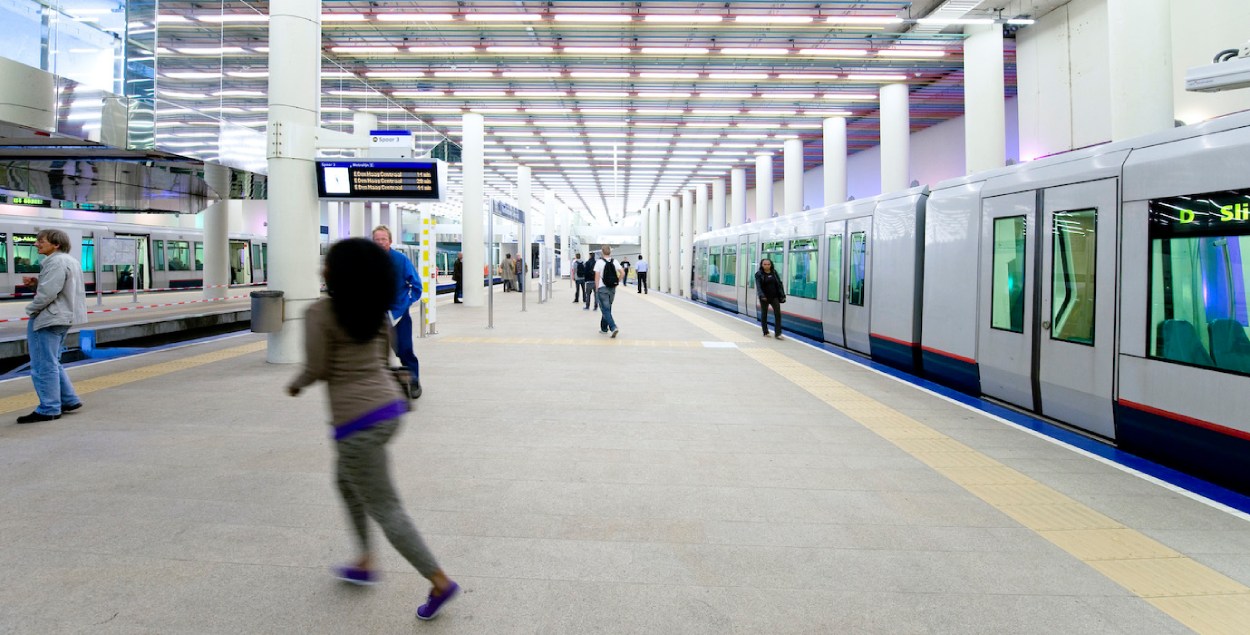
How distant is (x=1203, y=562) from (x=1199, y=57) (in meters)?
9.95

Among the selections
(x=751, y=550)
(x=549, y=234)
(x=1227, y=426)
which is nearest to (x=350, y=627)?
(x=751, y=550)

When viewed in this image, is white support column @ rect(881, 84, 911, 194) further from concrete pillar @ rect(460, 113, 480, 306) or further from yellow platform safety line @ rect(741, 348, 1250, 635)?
yellow platform safety line @ rect(741, 348, 1250, 635)

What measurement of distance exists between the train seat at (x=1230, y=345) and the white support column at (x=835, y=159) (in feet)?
59.7

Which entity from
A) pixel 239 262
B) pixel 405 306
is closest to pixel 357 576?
pixel 405 306

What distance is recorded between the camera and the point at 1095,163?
5.82m

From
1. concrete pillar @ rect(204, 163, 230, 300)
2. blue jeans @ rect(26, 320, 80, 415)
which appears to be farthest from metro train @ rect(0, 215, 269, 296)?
blue jeans @ rect(26, 320, 80, 415)

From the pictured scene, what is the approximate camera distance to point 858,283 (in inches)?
455

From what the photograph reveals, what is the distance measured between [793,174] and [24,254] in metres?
25.0

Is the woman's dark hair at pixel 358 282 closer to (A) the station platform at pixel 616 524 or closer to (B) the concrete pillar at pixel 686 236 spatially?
(A) the station platform at pixel 616 524

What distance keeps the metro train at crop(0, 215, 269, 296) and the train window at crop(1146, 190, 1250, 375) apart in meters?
21.7

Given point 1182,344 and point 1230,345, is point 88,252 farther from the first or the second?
point 1230,345

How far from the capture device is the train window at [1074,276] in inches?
228

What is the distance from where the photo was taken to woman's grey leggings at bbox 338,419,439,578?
275 cm

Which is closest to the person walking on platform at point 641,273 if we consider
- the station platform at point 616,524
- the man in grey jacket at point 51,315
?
the station platform at point 616,524
